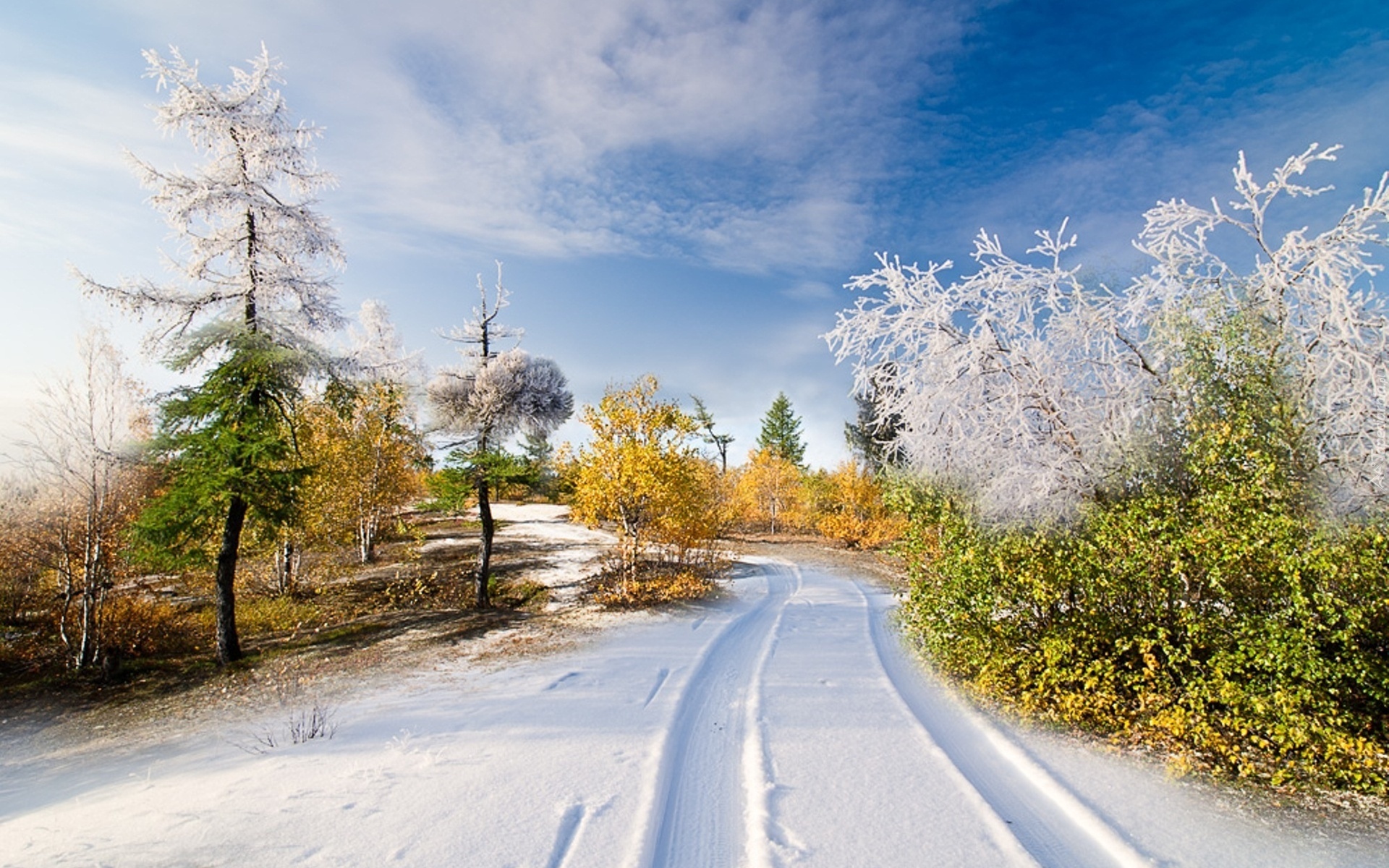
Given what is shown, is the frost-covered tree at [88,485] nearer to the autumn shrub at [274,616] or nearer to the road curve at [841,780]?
the autumn shrub at [274,616]

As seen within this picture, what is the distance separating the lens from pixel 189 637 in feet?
46.7

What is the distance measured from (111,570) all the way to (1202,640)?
1962cm

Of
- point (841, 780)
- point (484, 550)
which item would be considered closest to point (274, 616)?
point (484, 550)

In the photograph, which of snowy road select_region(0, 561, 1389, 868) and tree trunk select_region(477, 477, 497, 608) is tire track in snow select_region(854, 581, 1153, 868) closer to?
snowy road select_region(0, 561, 1389, 868)

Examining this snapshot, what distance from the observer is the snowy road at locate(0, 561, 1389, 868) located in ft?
14.4

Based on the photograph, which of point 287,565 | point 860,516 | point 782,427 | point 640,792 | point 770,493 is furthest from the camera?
point 782,427

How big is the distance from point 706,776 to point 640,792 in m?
0.72

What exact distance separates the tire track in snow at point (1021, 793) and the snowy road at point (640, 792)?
2cm

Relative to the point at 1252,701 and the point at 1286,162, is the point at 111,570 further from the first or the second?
the point at 1286,162

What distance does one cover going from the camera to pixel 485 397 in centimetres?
1689

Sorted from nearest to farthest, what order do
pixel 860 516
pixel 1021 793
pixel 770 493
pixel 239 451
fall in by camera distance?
1. pixel 1021 793
2. pixel 239 451
3. pixel 860 516
4. pixel 770 493

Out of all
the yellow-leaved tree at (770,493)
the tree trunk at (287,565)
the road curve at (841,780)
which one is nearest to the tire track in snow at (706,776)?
the road curve at (841,780)

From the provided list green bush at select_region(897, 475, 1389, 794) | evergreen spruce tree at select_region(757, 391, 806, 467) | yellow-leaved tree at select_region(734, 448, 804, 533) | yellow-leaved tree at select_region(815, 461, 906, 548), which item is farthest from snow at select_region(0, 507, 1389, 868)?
evergreen spruce tree at select_region(757, 391, 806, 467)

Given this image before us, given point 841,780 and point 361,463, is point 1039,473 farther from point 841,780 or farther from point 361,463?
point 361,463
